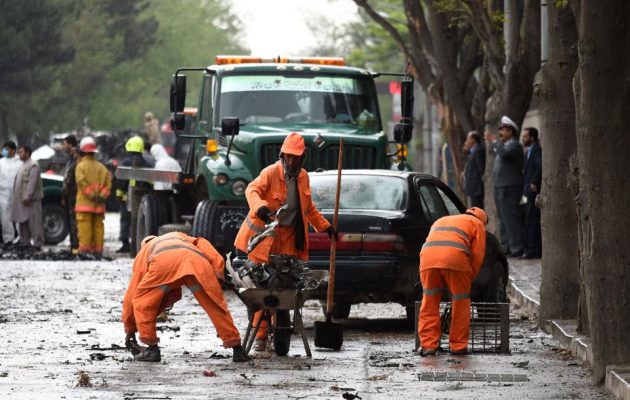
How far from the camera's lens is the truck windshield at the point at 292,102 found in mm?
21281

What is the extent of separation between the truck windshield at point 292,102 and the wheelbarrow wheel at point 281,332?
7.83 meters

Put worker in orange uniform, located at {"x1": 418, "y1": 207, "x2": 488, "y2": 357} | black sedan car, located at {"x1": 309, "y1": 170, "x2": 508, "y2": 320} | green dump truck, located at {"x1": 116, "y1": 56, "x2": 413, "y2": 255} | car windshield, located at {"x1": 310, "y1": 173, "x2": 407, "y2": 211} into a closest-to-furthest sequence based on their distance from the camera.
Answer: worker in orange uniform, located at {"x1": 418, "y1": 207, "x2": 488, "y2": 357} → black sedan car, located at {"x1": 309, "y1": 170, "x2": 508, "y2": 320} → car windshield, located at {"x1": 310, "y1": 173, "x2": 407, "y2": 211} → green dump truck, located at {"x1": 116, "y1": 56, "x2": 413, "y2": 255}

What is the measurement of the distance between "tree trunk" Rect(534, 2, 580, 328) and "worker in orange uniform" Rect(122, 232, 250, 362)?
4.05 meters

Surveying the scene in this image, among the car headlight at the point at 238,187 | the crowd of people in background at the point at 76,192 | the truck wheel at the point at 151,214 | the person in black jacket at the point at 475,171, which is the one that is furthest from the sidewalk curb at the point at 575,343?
the crowd of people in background at the point at 76,192

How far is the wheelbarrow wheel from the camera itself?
529 inches

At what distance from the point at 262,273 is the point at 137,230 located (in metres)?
10.9

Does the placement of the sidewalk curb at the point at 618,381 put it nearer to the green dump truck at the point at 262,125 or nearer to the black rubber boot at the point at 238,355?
the black rubber boot at the point at 238,355

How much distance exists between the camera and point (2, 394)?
1089cm

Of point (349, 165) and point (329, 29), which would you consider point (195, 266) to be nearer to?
point (349, 165)

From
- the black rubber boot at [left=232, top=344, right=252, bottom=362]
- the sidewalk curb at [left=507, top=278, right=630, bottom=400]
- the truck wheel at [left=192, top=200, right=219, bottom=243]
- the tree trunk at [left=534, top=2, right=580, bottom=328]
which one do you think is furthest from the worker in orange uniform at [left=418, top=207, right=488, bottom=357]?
the truck wheel at [left=192, top=200, right=219, bottom=243]

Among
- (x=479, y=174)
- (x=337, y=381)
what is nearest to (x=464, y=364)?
(x=337, y=381)

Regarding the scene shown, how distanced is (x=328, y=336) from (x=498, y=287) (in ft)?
9.37

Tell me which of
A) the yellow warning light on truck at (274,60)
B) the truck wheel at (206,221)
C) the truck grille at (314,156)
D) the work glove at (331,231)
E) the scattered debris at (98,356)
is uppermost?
→ the yellow warning light on truck at (274,60)

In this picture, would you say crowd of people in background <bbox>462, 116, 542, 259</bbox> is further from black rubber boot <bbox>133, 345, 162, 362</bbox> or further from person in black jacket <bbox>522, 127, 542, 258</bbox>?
black rubber boot <bbox>133, 345, 162, 362</bbox>
